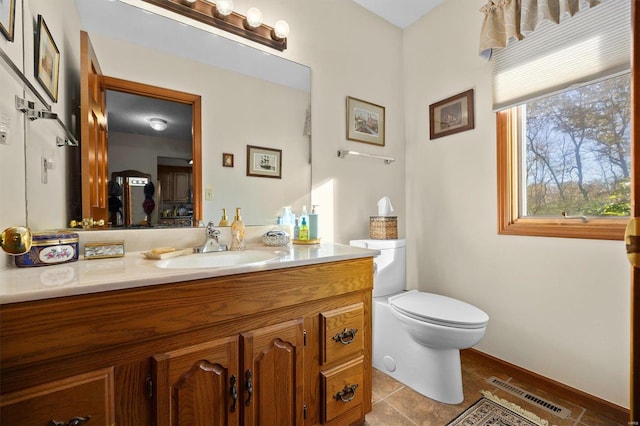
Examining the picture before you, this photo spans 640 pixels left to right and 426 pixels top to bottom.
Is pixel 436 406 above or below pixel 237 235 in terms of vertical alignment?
below

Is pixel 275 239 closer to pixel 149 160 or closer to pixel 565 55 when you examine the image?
pixel 149 160

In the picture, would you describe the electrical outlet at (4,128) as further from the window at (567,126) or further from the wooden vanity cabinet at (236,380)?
the window at (567,126)

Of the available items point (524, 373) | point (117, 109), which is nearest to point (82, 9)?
point (117, 109)

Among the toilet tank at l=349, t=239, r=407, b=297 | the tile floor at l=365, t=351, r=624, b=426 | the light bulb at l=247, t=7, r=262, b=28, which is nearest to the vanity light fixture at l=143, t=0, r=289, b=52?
the light bulb at l=247, t=7, r=262, b=28

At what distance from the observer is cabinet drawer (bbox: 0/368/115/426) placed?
24.5 inches

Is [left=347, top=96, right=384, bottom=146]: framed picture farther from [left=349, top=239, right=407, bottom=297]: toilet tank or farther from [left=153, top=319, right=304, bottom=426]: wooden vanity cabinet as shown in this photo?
[left=153, top=319, right=304, bottom=426]: wooden vanity cabinet

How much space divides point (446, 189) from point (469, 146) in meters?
0.33

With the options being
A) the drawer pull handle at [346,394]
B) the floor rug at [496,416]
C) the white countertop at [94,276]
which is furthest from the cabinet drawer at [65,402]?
the floor rug at [496,416]

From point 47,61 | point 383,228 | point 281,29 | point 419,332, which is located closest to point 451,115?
point 383,228

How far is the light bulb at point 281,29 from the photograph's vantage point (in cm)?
155

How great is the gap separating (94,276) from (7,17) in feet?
2.46

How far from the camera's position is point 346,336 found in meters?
1.19

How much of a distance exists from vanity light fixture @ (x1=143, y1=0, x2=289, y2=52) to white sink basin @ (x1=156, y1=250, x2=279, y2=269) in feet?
3.85

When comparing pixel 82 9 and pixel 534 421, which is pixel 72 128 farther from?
pixel 534 421
